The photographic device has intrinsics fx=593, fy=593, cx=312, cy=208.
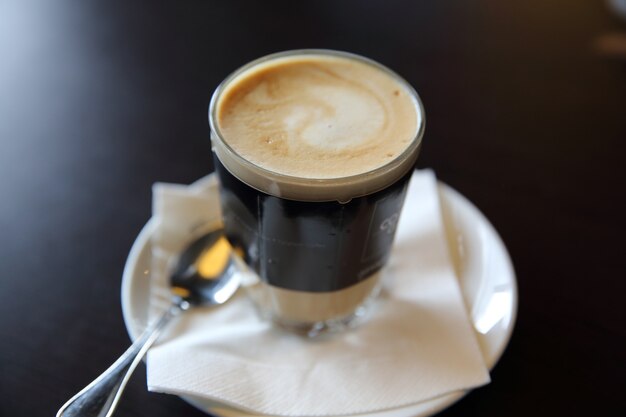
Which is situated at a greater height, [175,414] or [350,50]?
[350,50]

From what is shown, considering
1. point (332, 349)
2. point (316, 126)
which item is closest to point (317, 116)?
point (316, 126)

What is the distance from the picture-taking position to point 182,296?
0.71m

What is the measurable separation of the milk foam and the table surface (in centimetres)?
27

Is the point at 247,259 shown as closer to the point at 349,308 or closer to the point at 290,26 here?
the point at 349,308

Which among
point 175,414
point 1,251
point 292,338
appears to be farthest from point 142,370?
point 1,251

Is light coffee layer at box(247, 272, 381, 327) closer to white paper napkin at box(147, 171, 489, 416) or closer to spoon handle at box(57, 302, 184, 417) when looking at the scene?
white paper napkin at box(147, 171, 489, 416)

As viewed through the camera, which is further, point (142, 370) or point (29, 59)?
point (29, 59)

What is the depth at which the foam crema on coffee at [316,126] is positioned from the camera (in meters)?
0.55

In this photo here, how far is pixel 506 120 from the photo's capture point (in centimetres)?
100

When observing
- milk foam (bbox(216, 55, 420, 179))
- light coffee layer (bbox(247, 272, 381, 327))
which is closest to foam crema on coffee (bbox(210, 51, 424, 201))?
milk foam (bbox(216, 55, 420, 179))

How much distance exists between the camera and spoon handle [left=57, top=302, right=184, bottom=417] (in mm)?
545

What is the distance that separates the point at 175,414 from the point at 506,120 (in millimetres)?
710

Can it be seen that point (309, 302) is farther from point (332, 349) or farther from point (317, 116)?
point (317, 116)

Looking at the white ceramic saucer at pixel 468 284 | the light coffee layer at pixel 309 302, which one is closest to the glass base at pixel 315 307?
the light coffee layer at pixel 309 302
